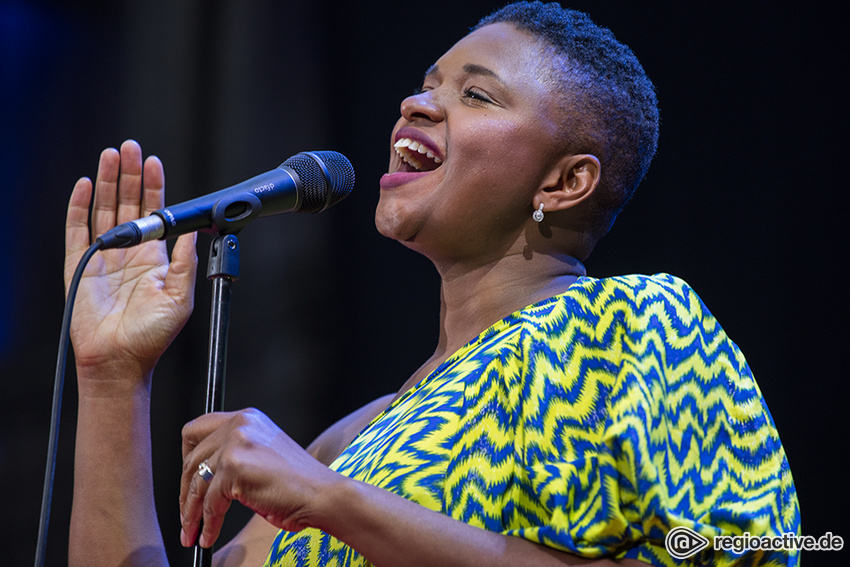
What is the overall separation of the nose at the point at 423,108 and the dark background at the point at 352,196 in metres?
0.99

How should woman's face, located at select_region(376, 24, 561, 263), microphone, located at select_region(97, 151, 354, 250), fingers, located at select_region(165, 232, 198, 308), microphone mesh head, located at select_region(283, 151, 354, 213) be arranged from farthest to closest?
fingers, located at select_region(165, 232, 198, 308) < woman's face, located at select_region(376, 24, 561, 263) < microphone mesh head, located at select_region(283, 151, 354, 213) < microphone, located at select_region(97, 151, 354, 250)

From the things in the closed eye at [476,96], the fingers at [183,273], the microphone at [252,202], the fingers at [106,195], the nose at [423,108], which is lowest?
the fingers at [183,273]

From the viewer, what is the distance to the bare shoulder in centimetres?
178

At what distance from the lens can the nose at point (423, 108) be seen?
1658 millimetres

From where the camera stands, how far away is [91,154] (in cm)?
Result: 241

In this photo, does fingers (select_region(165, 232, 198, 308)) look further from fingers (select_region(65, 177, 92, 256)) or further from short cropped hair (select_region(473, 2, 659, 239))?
short cropped hair (select_region(473, 2, 659, 239))

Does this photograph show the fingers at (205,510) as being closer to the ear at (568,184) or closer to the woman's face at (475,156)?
the woman's face at (475,156)

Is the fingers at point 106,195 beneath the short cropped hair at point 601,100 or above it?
beneath

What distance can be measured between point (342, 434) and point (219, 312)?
2.26 feet

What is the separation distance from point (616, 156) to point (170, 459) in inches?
60.7

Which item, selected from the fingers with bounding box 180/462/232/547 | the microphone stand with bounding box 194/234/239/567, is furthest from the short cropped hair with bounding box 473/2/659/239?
the fingers with bounding box 180/462/232/547

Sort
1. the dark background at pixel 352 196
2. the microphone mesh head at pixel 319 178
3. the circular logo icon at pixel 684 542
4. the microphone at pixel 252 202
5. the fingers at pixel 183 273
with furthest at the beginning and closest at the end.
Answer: the dark background at pixel 352 196 < the fingers at pixel 183 273 < the microphone mesh head at pixel 319 178 < the microphone at pixel 252 202 < the circular logo icon at pixel 684 542

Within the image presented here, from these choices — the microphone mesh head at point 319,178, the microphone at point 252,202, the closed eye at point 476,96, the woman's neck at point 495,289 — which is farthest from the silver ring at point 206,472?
the closed eye at point 476,96

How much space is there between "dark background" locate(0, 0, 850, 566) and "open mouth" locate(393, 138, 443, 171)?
97cm
